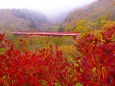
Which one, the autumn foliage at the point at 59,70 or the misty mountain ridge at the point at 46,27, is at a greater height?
the misty mountain ridge at the point at 46,27

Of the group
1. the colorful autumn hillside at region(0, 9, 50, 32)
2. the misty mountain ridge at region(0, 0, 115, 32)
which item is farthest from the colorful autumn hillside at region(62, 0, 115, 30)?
the colorful autumn hillside at region(0, 9, 50, 32)

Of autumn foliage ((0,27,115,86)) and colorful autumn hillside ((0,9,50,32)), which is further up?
colorful autumn hillside ((0,9,50,32))

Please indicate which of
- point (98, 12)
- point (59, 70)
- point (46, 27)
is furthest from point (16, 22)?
point (59, 70)

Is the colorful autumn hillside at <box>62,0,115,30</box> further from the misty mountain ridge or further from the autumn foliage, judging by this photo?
the autumn foliage

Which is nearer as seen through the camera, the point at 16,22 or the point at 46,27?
the point at 16,22

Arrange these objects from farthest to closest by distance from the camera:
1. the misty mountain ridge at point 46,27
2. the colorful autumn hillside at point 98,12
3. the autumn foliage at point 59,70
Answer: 1. the misty mountain ridge at point 46,27
2. the colorful autumn hillside at point 98,12
3. the autumn foliage at point 59,70

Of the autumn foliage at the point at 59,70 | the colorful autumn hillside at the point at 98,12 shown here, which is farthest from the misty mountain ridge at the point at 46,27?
the autumn foliage at the point at 59,70

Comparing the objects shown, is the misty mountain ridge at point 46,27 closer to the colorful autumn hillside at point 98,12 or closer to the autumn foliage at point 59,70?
the colorful autumn hillside at point 98,12

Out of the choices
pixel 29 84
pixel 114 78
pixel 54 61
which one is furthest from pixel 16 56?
pixel 114 78

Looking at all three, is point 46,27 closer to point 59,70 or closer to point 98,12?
point 98,12

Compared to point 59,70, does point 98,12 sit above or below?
above

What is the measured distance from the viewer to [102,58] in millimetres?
1318

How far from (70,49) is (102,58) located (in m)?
3.40

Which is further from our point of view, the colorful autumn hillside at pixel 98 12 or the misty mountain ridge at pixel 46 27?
the misty mountain ridge at pixel 46 27
